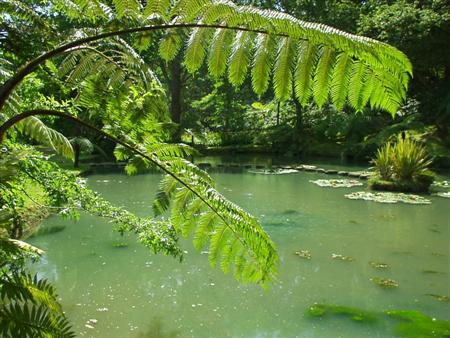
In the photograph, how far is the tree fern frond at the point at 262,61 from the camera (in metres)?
1.61

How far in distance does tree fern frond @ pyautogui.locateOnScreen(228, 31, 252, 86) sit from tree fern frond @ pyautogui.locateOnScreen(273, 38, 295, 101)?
0.36ft

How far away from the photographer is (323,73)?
1604 millimetres

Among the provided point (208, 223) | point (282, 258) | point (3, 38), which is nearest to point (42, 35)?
point (3, 38)

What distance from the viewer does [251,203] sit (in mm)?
9242

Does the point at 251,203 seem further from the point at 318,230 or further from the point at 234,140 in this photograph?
the point at 234,140

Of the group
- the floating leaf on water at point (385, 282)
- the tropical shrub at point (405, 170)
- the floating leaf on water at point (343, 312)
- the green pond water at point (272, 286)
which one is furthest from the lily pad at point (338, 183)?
the floating leaf on water at point (343, 312)

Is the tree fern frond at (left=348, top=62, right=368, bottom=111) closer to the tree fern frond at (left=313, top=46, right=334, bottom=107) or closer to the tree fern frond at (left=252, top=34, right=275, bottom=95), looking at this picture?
the tree fern frond at (left=313, top=46, right=334, bottom=107)

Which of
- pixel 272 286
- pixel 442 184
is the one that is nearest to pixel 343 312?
pixel 272 286

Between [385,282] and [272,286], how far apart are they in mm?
1192

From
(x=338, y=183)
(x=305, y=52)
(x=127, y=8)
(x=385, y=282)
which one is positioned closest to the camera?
(x=305, y=52)

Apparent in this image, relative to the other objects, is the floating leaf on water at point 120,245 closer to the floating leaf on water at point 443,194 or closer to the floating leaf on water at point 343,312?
the floating leaf on water at point 343,312

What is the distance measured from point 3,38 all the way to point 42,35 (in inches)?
11.4

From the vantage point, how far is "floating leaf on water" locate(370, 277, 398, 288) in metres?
4.83

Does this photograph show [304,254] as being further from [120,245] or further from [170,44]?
[170,44]
